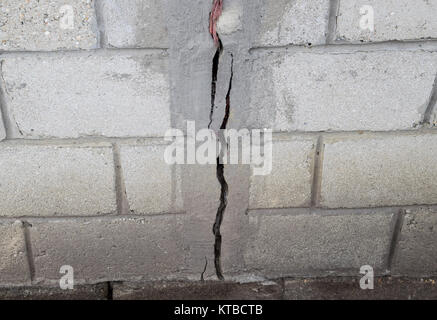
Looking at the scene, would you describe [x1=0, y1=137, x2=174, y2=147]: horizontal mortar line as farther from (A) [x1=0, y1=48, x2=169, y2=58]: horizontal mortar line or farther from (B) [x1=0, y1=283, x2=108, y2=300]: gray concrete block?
(B) [x1=0, y1=283, x2=108, y2=300]: gray concrete block

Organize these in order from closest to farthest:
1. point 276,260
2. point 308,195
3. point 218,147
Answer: point 218,147, point 308,195, point 276,260

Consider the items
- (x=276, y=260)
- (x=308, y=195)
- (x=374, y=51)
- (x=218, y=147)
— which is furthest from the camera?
(x=276, y=260)

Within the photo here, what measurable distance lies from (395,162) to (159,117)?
100 centimetres

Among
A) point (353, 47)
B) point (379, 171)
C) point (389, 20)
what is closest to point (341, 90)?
point (353, 47)

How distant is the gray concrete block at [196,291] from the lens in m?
1.77

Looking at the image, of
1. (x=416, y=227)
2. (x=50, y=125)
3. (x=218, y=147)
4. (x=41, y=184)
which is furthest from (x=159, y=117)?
(x=416, y=227)

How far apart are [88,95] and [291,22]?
2.65 ft

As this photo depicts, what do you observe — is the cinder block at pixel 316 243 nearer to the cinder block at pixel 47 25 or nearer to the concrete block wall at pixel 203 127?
the concrete block wall at pixel 203 127

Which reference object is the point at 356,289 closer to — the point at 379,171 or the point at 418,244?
the point at 418,244

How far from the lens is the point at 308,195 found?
1678mm

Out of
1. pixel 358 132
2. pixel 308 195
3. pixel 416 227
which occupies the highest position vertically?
pixel 358 132

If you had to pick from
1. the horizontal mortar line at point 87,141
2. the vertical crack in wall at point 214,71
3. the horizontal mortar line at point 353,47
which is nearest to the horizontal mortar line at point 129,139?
the horizontal mortar line at point 87,141

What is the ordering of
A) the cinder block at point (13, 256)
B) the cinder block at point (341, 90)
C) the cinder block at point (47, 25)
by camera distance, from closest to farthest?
the cinder block at point (47, 25)
the cinder block at point (341, 90)
the cinder block at point (13, 256)
